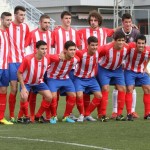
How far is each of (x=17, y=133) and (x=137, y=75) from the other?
3594 millimetres

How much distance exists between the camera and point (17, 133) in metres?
11.5

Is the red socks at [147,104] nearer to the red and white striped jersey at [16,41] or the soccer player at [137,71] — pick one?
the soccer player at [137,71]

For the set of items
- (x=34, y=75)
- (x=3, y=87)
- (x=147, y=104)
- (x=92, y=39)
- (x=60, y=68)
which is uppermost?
(x=92, y=39)

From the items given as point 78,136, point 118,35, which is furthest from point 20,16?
point 78,136

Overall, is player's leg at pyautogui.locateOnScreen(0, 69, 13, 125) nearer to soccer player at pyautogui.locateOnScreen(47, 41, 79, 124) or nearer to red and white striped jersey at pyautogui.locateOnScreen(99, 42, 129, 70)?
soccer player at pyautogui.locateOnScreen(47, 41, 79, 124)

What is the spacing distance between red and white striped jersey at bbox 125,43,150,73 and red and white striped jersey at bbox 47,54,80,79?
1.15 metres

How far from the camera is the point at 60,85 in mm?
13469

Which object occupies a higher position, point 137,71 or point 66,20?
point 66,20

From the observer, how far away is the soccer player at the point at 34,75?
1297 centimetres

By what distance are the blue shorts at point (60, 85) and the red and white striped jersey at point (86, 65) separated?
34cm

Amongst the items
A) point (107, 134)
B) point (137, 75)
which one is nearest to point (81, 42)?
point (137, 75)

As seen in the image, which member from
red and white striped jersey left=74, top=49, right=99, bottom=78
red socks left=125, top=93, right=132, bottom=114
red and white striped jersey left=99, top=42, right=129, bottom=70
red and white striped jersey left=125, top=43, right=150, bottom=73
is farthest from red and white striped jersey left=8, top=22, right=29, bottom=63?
red socks left=125, top=93, right=132, bottom=114

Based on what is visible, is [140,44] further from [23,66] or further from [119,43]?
[23,66]

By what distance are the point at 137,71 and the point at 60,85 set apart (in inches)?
65.7
